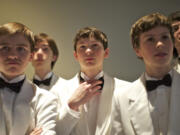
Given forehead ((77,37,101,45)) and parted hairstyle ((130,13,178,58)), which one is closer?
parted hairstyle ((130,13,178,58))

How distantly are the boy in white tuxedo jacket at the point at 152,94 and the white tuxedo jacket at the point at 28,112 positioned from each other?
1.32ft

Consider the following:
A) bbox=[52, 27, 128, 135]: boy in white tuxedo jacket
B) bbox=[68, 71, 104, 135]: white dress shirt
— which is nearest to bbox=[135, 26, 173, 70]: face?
bbox=[52, 27, 128, 135]: boy in white tuxedo jacket

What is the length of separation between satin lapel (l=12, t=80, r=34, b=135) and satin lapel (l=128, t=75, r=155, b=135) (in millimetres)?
621

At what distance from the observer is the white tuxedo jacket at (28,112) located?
1304mm

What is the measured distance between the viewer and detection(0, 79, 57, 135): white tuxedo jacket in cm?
130

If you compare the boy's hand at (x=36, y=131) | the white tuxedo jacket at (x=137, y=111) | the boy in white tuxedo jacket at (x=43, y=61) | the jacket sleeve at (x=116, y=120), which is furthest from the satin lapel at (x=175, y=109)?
the boy in white tuxedo jacket at (x=43, y=61)

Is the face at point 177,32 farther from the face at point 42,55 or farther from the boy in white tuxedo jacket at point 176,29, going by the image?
the face at point 42,55

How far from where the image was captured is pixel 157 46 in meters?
1.26

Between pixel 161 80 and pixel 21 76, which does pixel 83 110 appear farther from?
pixel 161 80

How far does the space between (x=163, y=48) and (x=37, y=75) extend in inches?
49.9

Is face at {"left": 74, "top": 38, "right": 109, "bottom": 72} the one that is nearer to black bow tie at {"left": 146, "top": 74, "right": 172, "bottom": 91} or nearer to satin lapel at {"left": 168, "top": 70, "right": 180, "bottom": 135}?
black bow tie at {"left": 146, "top": 74, "right": 172, "bottom": 91}

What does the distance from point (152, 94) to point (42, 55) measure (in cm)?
110

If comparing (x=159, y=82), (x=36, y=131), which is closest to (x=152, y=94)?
(x=159, y=82)

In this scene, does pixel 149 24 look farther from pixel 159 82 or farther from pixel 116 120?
pixel 116 120
